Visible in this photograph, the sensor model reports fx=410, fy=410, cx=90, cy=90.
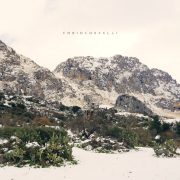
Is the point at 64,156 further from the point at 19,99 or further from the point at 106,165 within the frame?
the point at 19,99

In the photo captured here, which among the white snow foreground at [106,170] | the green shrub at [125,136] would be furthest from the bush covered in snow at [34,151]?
the green shrub at [125,136]

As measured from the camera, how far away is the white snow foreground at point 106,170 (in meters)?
36.7

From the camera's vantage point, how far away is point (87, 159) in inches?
1885

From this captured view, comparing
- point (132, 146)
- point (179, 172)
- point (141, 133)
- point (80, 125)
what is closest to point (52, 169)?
point (179, 172)

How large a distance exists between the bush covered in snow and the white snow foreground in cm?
184

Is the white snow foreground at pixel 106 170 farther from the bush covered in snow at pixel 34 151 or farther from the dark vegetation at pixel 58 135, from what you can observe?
the dark vegetation at pixel 58 135

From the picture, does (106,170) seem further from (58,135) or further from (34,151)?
(58,135)

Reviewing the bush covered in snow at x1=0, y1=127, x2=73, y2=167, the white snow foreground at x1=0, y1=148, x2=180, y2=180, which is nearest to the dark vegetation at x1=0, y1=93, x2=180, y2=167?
the bush covered in snow at x1=0, y1=127, x2=73, y2=167

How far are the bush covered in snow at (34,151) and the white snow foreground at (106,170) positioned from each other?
1.84 metres

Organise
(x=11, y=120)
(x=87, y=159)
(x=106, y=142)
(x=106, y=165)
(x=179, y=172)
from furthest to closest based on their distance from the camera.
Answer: (x=11, y=120) < (x=106, y=142) < (x=87, y=159) < (x=106, y=165) < (x=179, y=172)

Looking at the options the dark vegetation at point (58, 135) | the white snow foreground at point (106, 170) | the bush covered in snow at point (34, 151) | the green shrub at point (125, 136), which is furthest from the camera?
the green shrub at point (125, 136)

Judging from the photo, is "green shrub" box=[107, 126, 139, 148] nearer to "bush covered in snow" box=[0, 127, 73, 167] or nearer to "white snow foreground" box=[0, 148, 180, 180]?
"white snow foreground" box=[0, 148, 180, 180]

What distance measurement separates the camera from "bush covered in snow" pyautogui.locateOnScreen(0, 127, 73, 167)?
43281mm

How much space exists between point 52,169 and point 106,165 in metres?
6.19
